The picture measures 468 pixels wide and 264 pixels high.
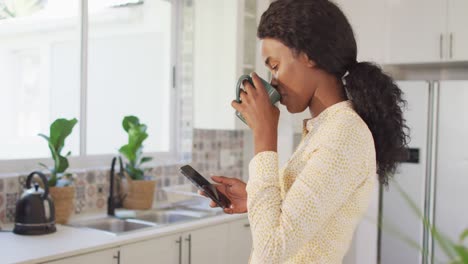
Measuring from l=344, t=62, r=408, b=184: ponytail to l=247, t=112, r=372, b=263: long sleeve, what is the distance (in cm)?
9

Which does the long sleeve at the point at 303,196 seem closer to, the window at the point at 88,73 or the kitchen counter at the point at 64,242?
the kitchen counter at the point at 64,242

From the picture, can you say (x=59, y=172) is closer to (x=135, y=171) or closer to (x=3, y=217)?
(x=3, y=217)

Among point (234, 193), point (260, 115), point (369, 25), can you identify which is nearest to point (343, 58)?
point (260, 115)

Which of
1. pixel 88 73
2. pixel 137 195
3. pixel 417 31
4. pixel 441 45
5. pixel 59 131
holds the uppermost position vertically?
pixel 417 31

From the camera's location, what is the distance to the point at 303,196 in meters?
0.87

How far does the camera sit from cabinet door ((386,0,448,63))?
3330 millimetres

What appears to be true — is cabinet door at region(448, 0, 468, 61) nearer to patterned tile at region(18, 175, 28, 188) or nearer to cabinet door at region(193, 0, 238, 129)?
cabinet door at region(193, 0, 238, 129)

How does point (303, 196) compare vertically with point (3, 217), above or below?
above

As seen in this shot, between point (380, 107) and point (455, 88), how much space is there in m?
2.31

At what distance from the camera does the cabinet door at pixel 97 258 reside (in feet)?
5.82

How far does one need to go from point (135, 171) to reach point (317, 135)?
185 centimetres

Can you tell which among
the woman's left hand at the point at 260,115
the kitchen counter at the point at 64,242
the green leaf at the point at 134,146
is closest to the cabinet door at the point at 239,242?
the kitchen counter at the point at 64,242

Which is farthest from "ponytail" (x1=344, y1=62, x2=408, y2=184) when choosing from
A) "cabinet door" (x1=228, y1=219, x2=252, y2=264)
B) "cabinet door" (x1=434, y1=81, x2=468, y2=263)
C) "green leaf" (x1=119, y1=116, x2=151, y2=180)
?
"cabinet door" (x1=434, y1=81, x2=468, y2=263)

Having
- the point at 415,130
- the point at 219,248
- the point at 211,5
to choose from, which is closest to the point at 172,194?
the point at 219,248
